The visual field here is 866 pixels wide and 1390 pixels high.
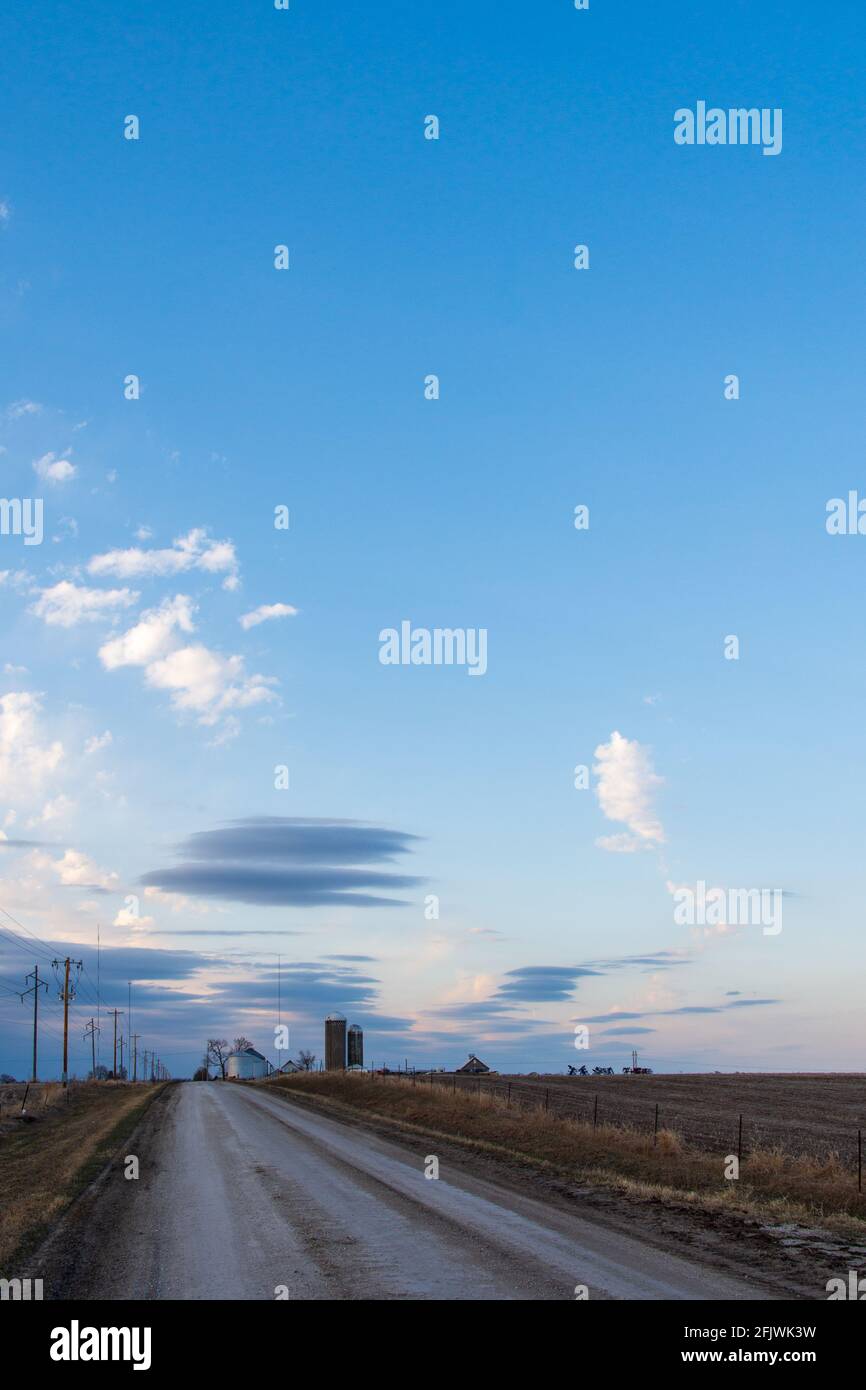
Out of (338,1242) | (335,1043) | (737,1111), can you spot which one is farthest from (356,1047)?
(338,1242)

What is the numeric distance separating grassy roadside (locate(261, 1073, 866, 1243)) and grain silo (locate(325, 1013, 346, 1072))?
190 feet

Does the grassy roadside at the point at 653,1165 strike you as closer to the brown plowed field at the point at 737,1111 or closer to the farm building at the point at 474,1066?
the brown plowed field at the point at 737,1111

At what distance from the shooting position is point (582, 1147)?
80.6 ft

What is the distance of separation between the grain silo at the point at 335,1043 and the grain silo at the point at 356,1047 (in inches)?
37.3

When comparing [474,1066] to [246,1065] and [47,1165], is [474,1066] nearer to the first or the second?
[246,1065]

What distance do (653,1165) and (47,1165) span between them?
13101mm

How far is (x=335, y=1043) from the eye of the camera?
3691 inches

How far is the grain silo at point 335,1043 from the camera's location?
306 feet

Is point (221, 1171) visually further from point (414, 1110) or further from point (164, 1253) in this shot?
point (414, 1110)

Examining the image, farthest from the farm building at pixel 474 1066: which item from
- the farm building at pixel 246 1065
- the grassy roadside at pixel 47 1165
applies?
the grassy roadside at pixel 47 1165
